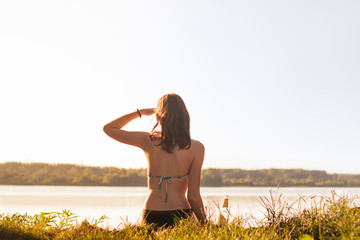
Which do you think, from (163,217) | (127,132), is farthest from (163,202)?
(127,132)

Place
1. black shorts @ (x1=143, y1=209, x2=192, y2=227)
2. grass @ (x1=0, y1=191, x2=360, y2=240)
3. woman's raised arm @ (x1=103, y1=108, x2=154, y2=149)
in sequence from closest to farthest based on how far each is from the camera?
1. grass @ (x1=0, y1=191, x2=360, y2=240)
2. black shorts @ (x1=143, y1=209, x2=192, y2=227)
3. woman's raised arm @ (x1=103, y1=108, x2=154, y2=149)

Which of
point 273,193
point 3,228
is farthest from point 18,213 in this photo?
point 273,193

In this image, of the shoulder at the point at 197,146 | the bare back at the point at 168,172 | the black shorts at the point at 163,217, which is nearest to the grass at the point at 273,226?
the black shorts at the point at 163,217

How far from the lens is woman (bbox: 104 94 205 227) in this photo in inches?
205

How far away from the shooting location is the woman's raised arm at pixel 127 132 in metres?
5.29

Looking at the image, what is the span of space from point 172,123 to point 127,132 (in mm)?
636

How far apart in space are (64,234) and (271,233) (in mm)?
2814

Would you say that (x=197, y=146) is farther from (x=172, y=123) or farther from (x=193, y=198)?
(x=193, y=198)

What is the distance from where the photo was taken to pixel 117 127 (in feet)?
17.6

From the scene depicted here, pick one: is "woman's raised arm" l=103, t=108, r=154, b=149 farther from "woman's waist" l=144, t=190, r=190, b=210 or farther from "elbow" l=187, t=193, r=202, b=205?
"elbow" l=187, t=193, r=202, b=205

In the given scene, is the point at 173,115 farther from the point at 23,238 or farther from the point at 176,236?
the point at 23,238

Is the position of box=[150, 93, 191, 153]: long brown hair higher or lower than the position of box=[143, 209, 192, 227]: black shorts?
higher

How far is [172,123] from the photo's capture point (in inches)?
205

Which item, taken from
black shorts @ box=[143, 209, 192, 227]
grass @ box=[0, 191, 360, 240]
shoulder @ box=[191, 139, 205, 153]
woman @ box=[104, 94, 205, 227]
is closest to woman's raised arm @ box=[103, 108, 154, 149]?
woman @ box=[104, 94, 205, 227]
